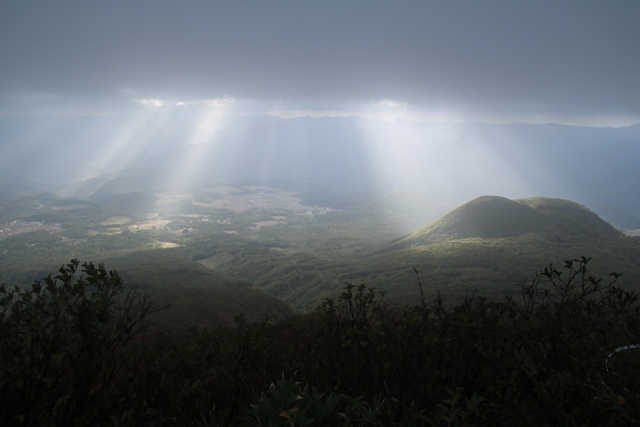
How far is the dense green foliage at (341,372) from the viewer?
5.96m

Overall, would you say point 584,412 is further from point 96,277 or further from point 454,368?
point 96,277

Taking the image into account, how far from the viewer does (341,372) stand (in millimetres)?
10469

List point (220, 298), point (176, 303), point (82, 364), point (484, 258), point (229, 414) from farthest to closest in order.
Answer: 1. point (484, 258)
2. point (220, 298)
3. point (176, 303)
4. point (229, 414)
5. point (82, 364)

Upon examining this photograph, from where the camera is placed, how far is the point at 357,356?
11258 mm

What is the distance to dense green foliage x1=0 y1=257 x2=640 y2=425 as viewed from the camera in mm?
5965

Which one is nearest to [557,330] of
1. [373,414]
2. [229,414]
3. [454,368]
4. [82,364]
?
[454,368]

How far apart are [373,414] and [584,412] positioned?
457 centimetres

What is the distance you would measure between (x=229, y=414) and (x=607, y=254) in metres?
238

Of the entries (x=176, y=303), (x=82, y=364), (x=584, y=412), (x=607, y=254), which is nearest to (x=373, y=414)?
(x=584, y=412)

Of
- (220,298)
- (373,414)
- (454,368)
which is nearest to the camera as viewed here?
(373,414)

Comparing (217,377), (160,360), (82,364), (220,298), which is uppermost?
(82,364)

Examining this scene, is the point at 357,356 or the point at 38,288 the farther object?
the point at 357,356

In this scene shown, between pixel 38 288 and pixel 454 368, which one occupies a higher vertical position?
pixel 38 288

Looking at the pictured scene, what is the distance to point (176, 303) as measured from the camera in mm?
117062
